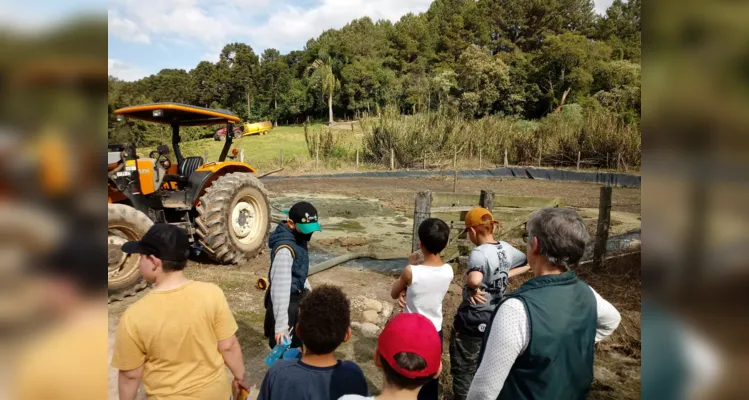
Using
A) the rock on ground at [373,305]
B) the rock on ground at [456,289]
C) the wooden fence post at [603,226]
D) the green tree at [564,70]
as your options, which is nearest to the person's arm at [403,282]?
the rock on ground at [373,305]

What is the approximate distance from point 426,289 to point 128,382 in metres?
1.49

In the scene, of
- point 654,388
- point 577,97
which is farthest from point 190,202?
point 577,97

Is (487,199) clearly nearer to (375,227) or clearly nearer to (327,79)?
(375,227)

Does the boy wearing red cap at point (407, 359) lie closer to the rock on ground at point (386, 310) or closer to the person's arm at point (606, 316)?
the person's arm at point (606, 316)

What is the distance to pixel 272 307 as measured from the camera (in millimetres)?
2777

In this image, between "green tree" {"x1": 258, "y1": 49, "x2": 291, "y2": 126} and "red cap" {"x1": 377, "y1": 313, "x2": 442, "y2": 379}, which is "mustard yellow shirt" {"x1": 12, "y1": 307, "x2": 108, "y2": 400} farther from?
"green tree" {"x1": 258, "y1": 49, "x2": 291, "y2": 126}

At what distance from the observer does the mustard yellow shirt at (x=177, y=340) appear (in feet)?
5.78

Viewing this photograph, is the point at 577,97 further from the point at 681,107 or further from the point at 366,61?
the point at 681,107

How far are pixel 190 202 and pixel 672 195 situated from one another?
629 centimetres

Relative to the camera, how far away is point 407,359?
4.98 feet

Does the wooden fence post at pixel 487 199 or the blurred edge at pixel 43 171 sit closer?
the blurred edge at pixel 43 171

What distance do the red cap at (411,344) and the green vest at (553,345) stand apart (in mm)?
190

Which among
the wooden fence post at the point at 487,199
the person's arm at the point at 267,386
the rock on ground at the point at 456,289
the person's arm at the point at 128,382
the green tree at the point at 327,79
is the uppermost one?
the green tree at the point at 327,79

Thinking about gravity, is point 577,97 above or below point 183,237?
above
